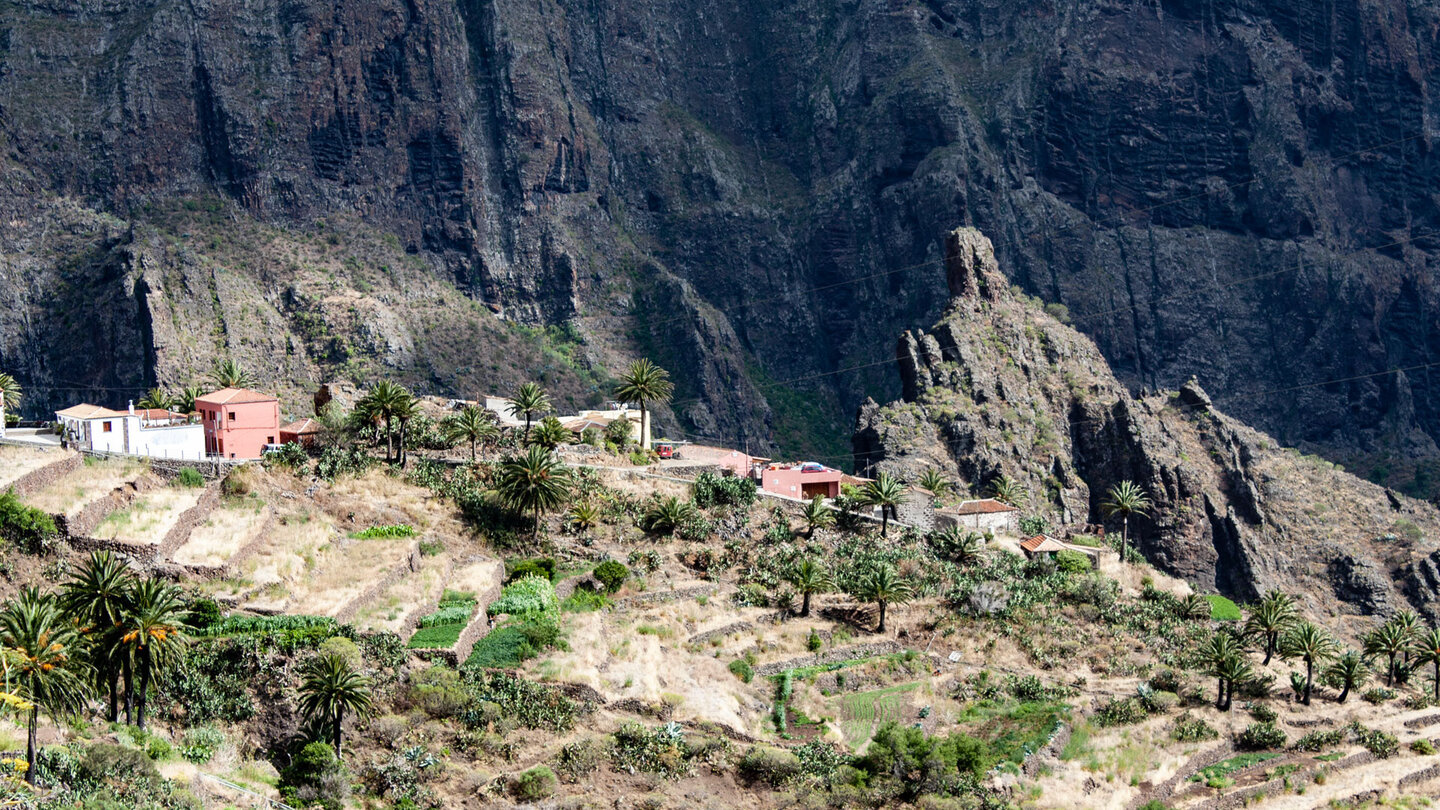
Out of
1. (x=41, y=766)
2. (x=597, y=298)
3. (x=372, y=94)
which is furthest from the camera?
(x=597, y=298)

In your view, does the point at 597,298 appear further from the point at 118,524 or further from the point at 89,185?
the point at 118,524

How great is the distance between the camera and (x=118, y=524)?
74438 mm

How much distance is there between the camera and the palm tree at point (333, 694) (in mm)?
62219

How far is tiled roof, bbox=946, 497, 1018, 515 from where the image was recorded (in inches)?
4209

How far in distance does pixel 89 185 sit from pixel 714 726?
117 meters

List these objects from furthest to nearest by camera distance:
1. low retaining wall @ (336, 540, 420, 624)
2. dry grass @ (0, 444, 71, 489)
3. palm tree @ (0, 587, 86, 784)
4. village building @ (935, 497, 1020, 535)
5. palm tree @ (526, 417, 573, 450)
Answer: village building @ (935, 497, 1020, 535) → palm tree @ (526, 417, 573, 450) → dry grass @ (0, 444, 71, 489) → low retaining wall @ (336, 540, 420, 624) → palm tree @ (0, 587, 86, 784)

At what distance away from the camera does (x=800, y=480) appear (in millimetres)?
108562

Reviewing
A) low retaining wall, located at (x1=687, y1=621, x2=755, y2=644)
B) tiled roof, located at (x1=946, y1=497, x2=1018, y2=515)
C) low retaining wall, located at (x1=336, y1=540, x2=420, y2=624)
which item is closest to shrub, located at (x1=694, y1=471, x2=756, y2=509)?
low retaining wall, located at (x1=687, y1=621, x2=755, y2=644)

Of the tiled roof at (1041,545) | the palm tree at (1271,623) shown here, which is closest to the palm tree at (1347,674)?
the palm tree at (1271,623)

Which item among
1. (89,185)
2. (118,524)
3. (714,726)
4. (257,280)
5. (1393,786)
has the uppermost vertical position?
(89,185)

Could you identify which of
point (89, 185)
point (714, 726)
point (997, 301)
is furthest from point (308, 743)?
point (89, 185)

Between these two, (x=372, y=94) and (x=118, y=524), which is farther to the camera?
(x=372, y=94)

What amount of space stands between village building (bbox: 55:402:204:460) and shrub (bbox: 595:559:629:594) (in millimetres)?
23116

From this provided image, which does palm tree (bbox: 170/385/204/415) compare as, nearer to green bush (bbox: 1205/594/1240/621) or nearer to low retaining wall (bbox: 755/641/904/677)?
low retaining wall (bbox: 755/641/904/677)
